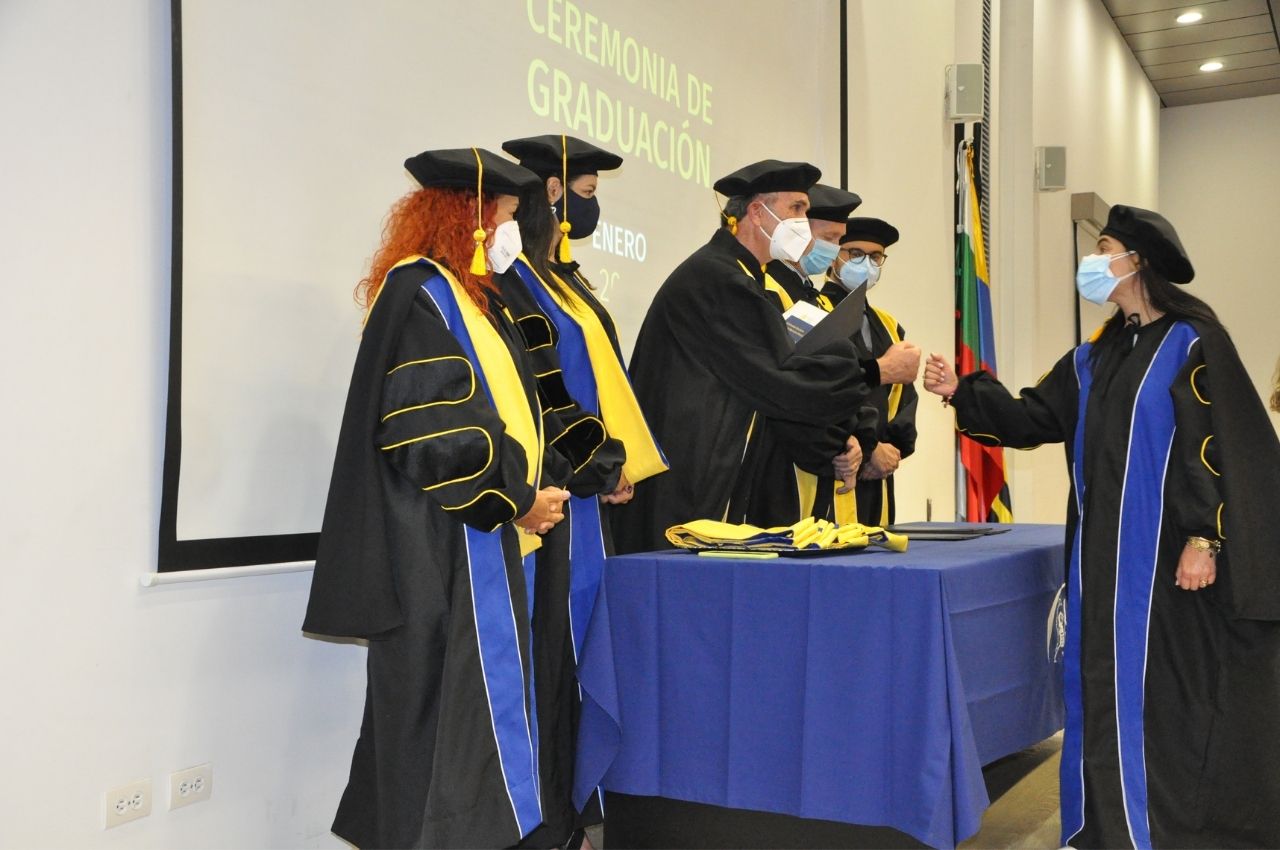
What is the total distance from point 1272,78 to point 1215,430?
39.7ft

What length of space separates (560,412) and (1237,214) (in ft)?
42.0

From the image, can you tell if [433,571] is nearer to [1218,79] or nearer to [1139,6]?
[1139,6]

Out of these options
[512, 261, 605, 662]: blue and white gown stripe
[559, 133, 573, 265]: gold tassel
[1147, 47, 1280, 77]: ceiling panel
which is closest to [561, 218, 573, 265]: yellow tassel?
[559, 133, 573, 265]: gold tassel

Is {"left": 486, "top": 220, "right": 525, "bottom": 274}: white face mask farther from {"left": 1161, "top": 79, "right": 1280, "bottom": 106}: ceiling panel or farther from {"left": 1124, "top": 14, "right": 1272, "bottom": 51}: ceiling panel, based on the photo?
{"left": 1161, "top": 79, "right": 1280, "bottom": 106}: ceiling panel

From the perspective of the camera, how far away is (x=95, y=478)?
98.0 inches

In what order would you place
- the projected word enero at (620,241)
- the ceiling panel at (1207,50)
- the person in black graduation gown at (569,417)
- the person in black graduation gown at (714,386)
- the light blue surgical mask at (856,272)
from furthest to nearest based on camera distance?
the ceiling panel at (1207,50), the light blue surgical mask at (856,272), the projected word enero at (620,241), the person in black graduation gown at (714,386), the person in black graduation gown at (569,417)

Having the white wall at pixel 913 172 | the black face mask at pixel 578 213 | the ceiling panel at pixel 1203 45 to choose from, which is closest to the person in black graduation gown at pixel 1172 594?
the black face mask at pixel 578 213

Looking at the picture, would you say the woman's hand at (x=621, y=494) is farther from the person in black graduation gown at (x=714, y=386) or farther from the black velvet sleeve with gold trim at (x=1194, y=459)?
the black velvet sleeve with gold trim at (x=1194, y=459)

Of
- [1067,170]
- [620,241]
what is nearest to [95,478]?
[620,241]

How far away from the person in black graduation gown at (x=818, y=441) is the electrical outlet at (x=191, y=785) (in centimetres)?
165

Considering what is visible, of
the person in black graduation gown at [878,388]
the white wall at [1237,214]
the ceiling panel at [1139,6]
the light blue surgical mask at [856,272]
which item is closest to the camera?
the person in black graduation gown at [878,388]

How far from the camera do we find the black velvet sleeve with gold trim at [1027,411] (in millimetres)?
3510

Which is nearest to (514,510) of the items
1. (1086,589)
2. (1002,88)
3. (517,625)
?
(517,625)

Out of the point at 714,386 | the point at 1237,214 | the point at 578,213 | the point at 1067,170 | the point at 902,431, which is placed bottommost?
the point at 902,431
